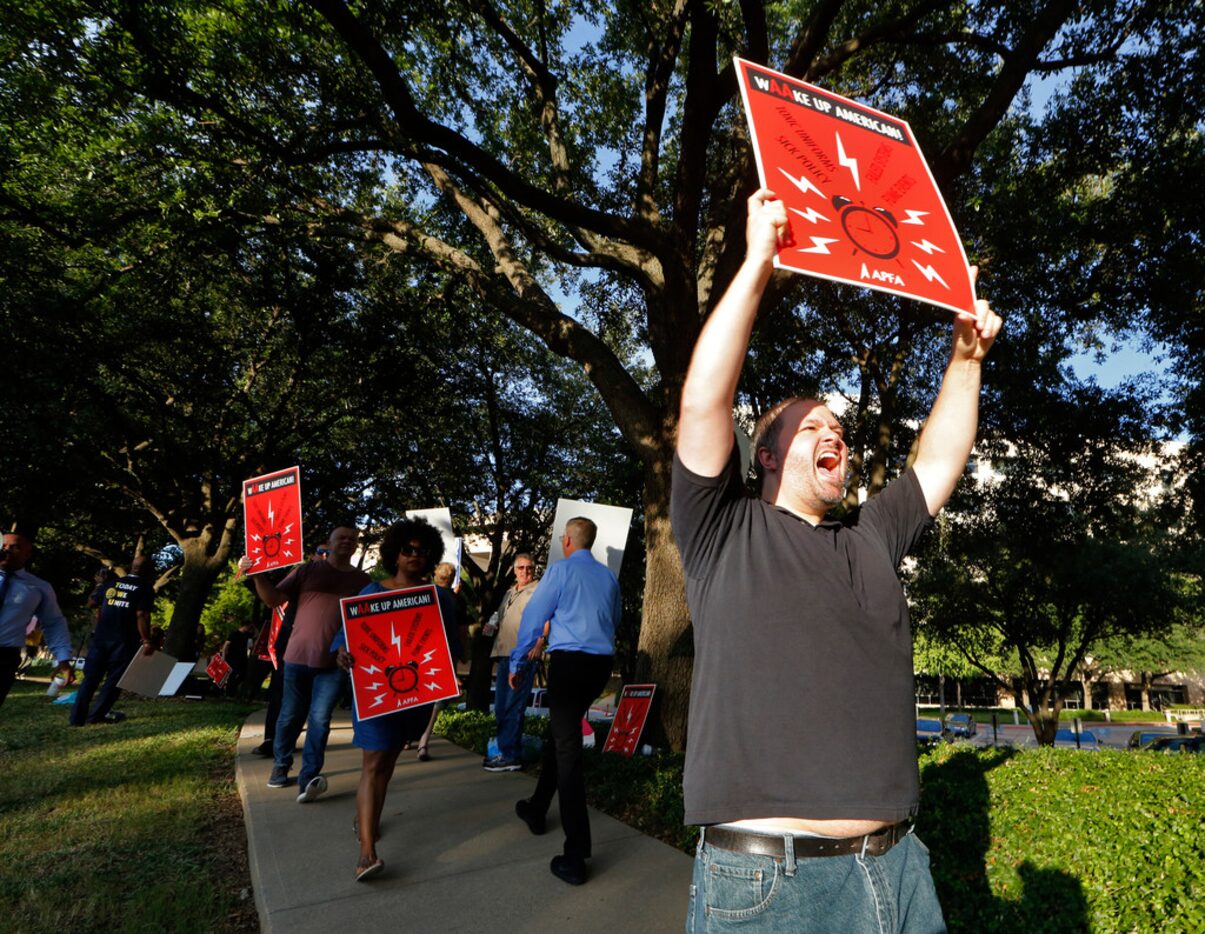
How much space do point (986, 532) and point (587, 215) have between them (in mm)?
13895

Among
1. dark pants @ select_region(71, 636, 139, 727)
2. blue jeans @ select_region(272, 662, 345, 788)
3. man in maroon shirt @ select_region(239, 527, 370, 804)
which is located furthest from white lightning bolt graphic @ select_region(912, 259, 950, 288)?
dark pants @ select_region(71, 636, 139, 727)

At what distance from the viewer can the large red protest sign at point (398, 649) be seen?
4133 millimetres

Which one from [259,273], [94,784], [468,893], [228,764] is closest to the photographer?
[468,893]

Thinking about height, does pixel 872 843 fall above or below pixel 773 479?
below

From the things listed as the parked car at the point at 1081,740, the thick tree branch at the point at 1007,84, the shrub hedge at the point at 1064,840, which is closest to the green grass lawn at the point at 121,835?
the shrub hedge at the point at 1064,840

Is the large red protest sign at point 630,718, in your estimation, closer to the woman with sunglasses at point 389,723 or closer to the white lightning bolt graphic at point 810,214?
the woman with sunglasses at point 389,723

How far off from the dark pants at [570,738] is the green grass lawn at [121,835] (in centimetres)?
161

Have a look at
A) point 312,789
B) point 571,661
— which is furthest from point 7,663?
point 571,661

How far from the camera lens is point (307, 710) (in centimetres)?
554

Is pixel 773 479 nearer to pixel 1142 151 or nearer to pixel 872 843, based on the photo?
pixel 872 843

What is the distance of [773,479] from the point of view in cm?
190

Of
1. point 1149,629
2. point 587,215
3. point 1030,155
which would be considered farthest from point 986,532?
point 587,215

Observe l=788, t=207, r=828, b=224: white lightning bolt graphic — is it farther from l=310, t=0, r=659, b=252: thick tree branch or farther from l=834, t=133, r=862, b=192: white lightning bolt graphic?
l=310, t=0, r=659, b=252: thick tree branch

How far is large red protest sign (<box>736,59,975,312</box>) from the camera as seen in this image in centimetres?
192
